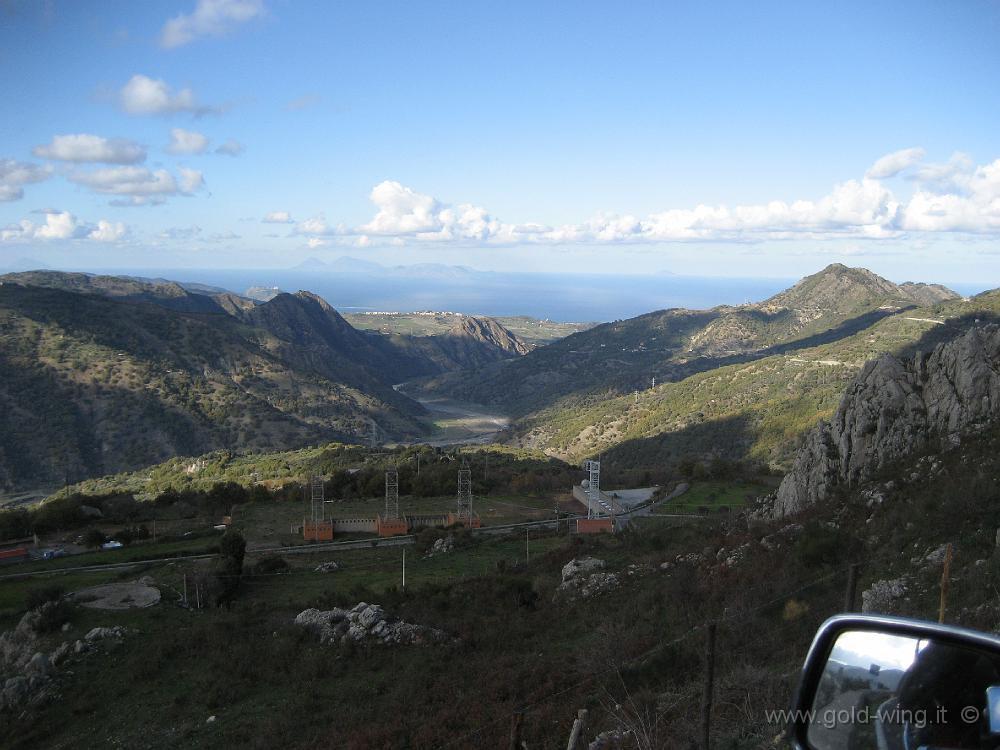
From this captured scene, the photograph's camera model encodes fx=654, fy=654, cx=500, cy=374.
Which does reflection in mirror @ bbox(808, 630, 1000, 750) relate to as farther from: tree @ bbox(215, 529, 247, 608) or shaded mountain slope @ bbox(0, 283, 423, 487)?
shaded mountain slope @ bbox(0, 283, 423, 487)

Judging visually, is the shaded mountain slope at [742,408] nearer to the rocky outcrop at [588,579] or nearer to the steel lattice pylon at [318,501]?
the rocky outcrop at [588,579]

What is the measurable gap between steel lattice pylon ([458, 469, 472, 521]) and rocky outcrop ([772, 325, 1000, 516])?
1755 centimetres

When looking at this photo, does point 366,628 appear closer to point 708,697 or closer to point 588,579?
point 588,579

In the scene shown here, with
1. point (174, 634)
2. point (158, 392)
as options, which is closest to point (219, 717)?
point (174, 634)

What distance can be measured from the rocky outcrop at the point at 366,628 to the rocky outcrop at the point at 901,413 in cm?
1112

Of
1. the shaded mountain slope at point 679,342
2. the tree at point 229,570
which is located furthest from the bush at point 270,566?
the shaded mountain slope at point 679,342

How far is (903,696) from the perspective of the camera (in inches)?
84.1

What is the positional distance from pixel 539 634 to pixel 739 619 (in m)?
5.66

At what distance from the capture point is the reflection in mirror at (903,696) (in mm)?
1932

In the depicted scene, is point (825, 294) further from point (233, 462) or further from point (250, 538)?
point (250, 538)

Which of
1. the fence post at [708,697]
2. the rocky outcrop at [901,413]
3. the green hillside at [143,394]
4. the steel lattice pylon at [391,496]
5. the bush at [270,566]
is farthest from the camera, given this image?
the green hillside at [143,394]

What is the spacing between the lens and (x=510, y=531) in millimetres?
31609

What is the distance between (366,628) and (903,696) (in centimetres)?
1537

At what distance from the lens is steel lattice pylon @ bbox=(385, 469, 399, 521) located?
3366cm
